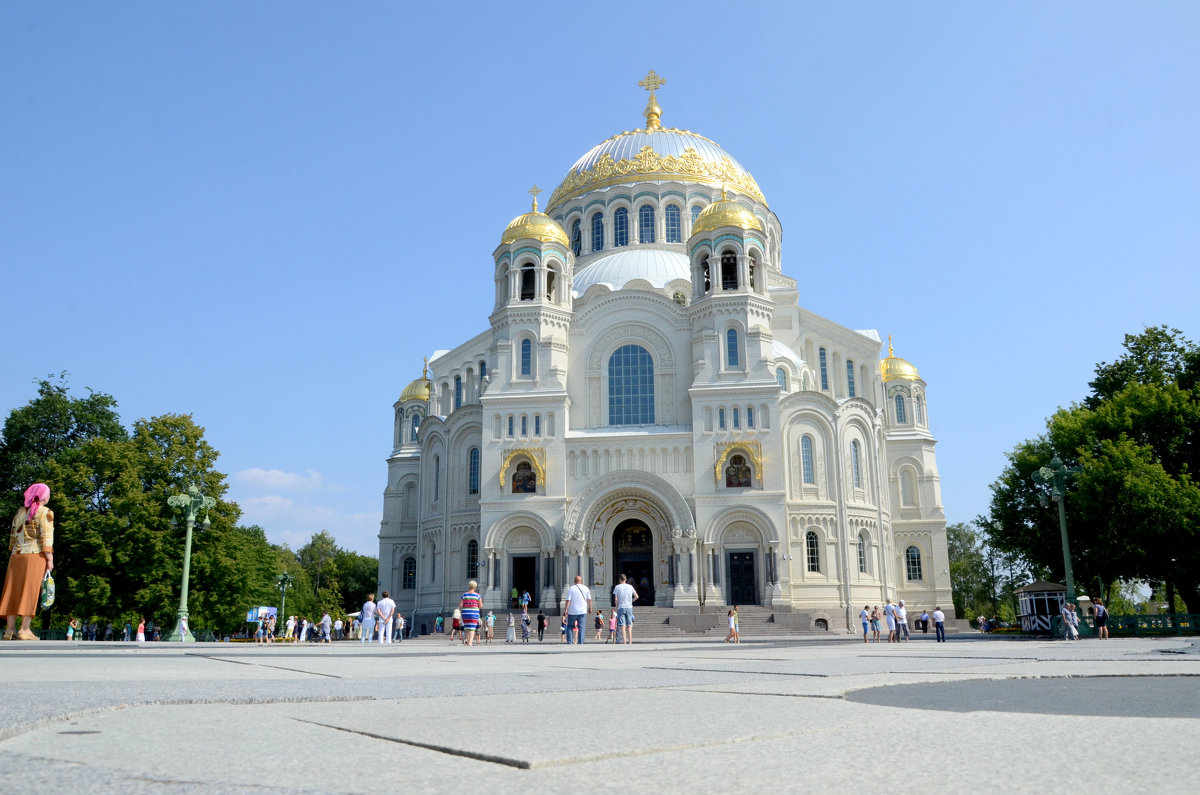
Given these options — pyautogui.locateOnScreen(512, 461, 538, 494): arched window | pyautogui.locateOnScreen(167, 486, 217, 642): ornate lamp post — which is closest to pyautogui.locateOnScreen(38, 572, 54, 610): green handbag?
pyautogui.locateOnScreen(167, 486, 217, 642): ornate lamp post

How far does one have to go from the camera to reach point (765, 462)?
119ft

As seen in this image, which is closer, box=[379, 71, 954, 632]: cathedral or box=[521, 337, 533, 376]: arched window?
box=[379, 71, 954, 632]: cathedral

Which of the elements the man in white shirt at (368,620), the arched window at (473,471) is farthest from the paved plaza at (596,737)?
the arched window at (473,471)

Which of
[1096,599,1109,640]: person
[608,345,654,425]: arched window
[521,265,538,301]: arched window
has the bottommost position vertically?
[1096,599,1109,640]: person

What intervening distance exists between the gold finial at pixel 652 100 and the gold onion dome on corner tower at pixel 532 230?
634 inches

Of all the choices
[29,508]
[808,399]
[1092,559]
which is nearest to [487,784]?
[29,508]

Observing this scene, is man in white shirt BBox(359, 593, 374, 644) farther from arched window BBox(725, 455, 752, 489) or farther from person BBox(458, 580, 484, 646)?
arched window BBox(725, 455, 752, 489)

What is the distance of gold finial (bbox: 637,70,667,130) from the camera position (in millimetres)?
54188

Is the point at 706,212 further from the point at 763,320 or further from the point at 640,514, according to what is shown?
the point at 640,514

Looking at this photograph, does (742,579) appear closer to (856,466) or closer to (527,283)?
(856,466)

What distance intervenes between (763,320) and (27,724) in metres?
36.6

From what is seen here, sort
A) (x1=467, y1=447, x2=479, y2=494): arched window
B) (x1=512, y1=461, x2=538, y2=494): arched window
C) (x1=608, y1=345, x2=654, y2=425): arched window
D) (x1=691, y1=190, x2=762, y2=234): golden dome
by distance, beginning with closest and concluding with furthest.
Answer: (x1=512, y1=461, x2=538, y2=494): arched window, (x1=691, y1=190, x2=762, y2=234): golden dome, (x1=608, y1=345, x2=654, y2=425): arched window, (x1=467, y1=447, x2=479, y2=494): arched window

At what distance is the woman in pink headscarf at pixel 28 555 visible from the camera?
16875mm

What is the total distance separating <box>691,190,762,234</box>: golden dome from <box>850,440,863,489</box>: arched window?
33.9 feet
